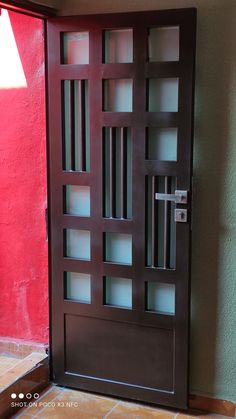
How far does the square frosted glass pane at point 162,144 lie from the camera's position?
272cm

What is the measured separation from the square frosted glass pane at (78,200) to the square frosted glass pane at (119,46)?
2.28 ft

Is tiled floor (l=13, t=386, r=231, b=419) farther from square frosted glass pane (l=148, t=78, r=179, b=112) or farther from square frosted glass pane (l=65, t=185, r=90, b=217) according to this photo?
square frosted glass pane (l=148, t=78, r=179, b=112)

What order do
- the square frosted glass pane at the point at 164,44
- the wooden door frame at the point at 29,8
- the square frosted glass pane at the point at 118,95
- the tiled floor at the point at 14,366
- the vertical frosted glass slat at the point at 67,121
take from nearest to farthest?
the wooden door frame at the point at 29,8, the square frosted glass pane at the point at 164,44, the square frosted glass pane at the point at 118,95, the vertical frosted glass slat at the point at 67,121, the tiled floor at the point at 14,366

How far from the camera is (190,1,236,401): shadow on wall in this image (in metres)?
2.58

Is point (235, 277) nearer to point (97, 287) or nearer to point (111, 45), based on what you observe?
point (97, 287)

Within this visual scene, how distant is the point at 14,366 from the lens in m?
3.17

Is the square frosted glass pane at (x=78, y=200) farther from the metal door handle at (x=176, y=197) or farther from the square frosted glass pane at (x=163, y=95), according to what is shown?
the square frosted glass pane at (x=163, y=95)

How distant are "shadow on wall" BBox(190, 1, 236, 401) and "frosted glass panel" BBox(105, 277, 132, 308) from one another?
0.35 meters

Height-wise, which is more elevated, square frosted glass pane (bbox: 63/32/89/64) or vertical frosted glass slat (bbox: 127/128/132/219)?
square frosted glass pane (bbox: 63/32/89/64)

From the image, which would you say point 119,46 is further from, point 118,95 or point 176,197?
point 176,197

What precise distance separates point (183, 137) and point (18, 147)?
1.04 metres

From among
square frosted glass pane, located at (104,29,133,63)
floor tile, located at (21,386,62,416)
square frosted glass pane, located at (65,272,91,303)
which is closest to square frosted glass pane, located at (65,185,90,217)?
square frosted glass pane, located at (65,272,91,303)

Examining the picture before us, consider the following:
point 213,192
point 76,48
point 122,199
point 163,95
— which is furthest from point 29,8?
point 213,192

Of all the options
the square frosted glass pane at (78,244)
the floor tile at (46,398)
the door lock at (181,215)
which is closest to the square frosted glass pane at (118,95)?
the door lock at (181,215)
